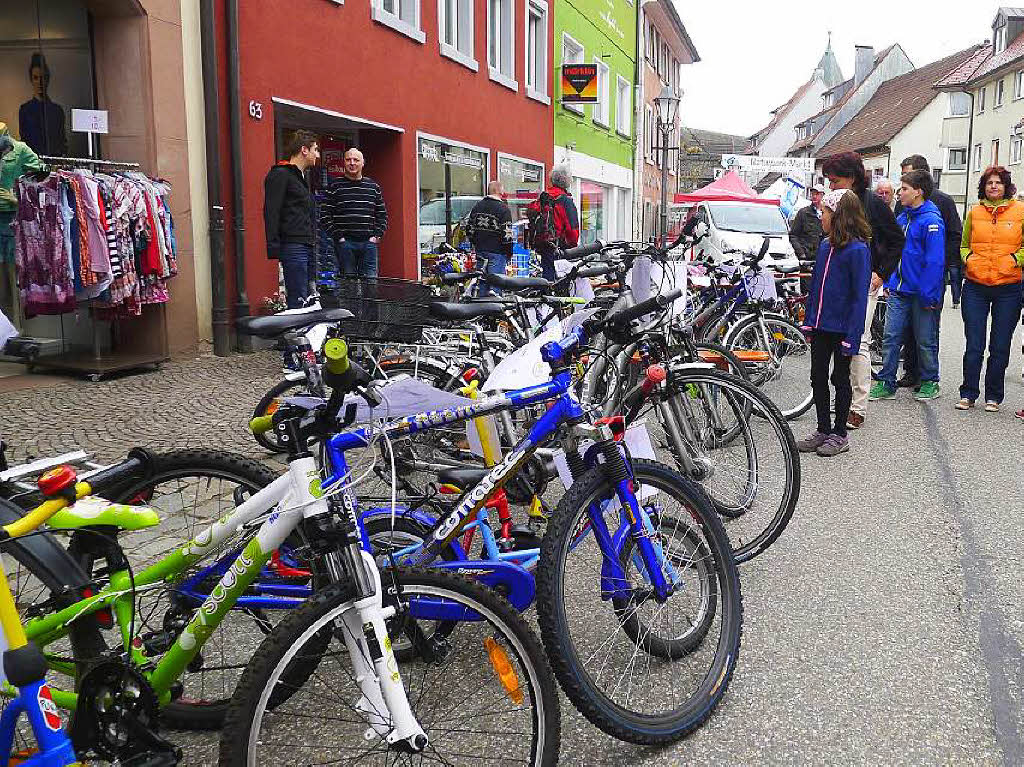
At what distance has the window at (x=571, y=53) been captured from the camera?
75.1 ft

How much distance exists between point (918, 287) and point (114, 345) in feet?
22.9

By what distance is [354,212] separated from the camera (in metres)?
9.37

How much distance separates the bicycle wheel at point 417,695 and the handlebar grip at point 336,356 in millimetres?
502

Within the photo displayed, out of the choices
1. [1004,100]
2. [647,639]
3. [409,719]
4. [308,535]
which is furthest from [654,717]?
[1004,100]

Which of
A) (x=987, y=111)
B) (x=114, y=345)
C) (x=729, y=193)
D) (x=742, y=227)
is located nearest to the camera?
(x=114, y=345)

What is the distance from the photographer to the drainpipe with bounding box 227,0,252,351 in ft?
31.8

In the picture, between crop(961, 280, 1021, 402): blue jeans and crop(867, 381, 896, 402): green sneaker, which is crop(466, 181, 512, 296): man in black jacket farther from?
crop(961, 280, 1021, 402): blue jeans

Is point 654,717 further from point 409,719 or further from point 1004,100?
point 1004,100

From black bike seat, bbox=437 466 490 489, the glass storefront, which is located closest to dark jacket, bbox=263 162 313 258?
the glass storefront

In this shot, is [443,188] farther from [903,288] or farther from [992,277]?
[992,277]

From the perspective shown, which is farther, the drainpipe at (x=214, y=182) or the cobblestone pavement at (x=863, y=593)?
the drainpipe at (x=214, y=182)

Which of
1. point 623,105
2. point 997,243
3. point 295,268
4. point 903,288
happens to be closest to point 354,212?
point 295,268

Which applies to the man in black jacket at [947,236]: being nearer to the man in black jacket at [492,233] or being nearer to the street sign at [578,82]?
the man in black jacket at [492,233]

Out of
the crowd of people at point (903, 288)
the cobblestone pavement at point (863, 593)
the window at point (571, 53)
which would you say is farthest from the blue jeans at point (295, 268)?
the window at point (571, 53)
